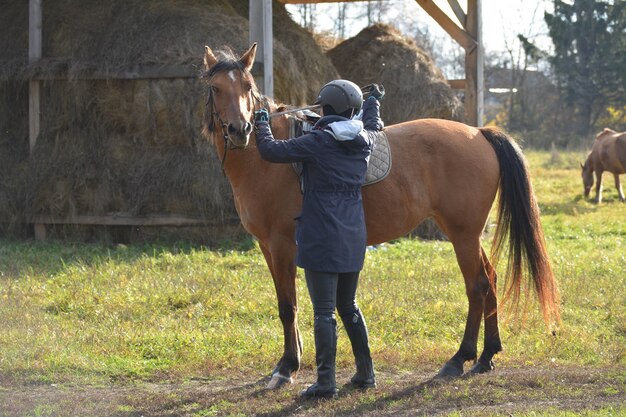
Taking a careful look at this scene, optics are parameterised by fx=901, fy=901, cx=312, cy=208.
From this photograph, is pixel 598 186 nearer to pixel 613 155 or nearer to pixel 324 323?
pixel 613 155

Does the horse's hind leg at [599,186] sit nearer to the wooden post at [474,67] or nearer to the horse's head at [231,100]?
the wooden post at [474,67]

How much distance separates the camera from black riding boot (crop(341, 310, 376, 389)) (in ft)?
19.0

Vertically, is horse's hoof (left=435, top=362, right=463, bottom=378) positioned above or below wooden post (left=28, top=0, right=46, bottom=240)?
below

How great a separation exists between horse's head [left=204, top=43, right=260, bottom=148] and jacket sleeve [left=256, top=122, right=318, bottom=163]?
17 cm

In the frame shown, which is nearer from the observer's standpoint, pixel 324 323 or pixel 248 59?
pixel 324 323

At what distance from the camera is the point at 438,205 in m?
6.49

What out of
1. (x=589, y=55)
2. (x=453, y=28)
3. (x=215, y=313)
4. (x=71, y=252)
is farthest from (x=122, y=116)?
(x=589, y=55)

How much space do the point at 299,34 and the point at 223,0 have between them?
1299 millimetres

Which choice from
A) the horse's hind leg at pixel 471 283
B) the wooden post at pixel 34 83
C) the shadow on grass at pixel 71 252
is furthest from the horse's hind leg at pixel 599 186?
the horse's hind leg at pixel 471 283

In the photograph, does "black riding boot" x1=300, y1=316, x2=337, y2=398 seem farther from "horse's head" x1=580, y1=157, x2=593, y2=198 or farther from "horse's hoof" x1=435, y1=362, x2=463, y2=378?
"horse's head" x1=580, y1=157, x2=593, y2=198

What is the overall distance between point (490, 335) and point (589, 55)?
3971 centimetres

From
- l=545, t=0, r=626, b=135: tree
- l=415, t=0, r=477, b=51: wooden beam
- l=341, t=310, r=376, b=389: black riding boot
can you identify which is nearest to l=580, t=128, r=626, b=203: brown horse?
l=415, t=0, r=477, b=51: wooden beam

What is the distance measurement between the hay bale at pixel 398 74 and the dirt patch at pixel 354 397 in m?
8.13

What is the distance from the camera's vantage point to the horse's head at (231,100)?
5664 millimetres
